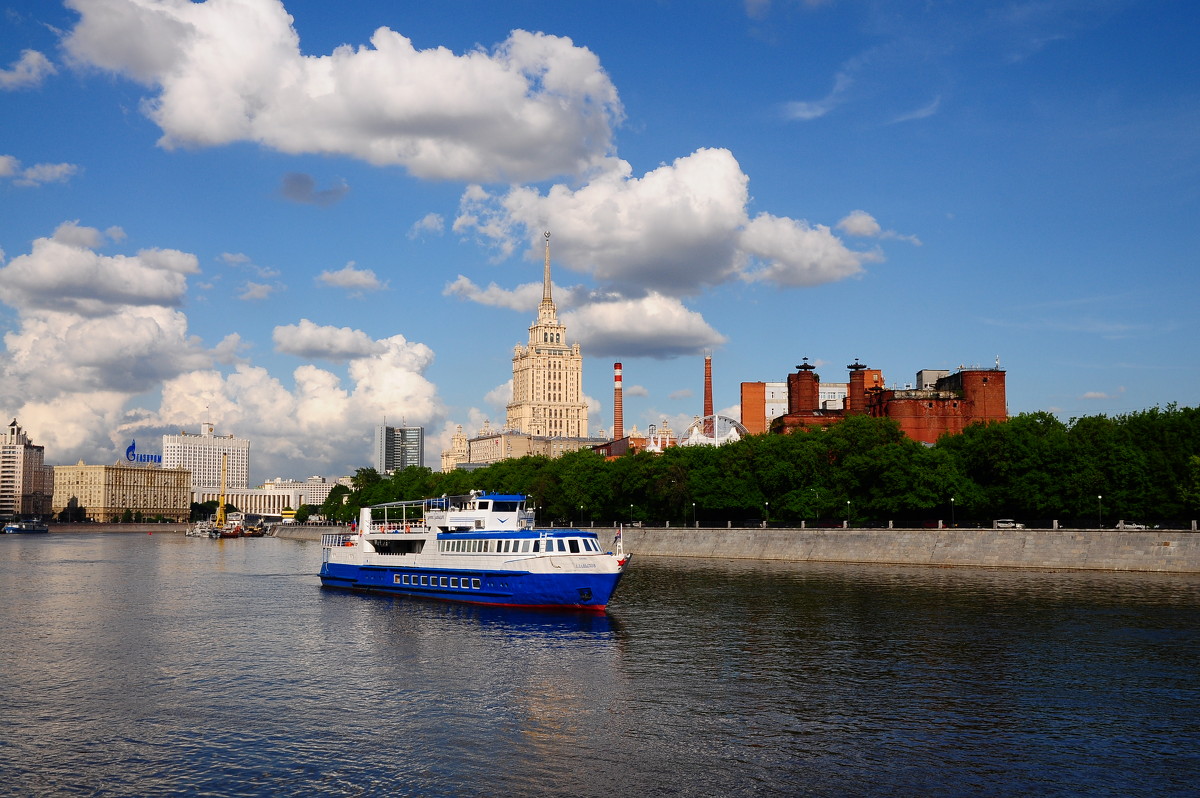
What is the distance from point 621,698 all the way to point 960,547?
75.1 m

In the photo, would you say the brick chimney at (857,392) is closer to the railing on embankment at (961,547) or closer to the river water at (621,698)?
the railing on embankment at (961,547)

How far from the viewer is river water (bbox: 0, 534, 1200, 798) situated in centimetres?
3372

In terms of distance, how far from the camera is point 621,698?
45000 millimetres

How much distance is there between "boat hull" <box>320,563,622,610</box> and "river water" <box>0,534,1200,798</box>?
2.07 metres

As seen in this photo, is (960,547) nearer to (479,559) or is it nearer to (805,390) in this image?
(479,559)

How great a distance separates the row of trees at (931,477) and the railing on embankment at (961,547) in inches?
266

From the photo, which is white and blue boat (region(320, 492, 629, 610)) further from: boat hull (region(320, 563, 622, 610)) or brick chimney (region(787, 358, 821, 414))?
→ brick chimney (region(787, 358, 821, 414))

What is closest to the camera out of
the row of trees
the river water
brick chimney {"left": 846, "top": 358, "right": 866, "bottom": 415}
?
the river water

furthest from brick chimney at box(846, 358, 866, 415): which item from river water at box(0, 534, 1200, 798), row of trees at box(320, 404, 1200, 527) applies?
river water at box(0, 534, 1200, 798)

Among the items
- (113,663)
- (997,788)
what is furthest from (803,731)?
(113,663)

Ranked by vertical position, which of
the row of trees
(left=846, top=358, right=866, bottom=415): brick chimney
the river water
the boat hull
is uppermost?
(left=846, top=358, right=866, bottom=415): brick chimney

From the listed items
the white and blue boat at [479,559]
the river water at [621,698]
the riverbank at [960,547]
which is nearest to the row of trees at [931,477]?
the riverbank at [960,547]

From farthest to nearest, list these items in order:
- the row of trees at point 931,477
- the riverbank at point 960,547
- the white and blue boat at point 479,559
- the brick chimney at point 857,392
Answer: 1. the brick chimney at point 857,392
2. the row of trees at point 931,477
3. the riverbank at point 960,547
4. the white and blue boat at point 479,559

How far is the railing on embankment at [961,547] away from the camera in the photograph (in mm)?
96062
